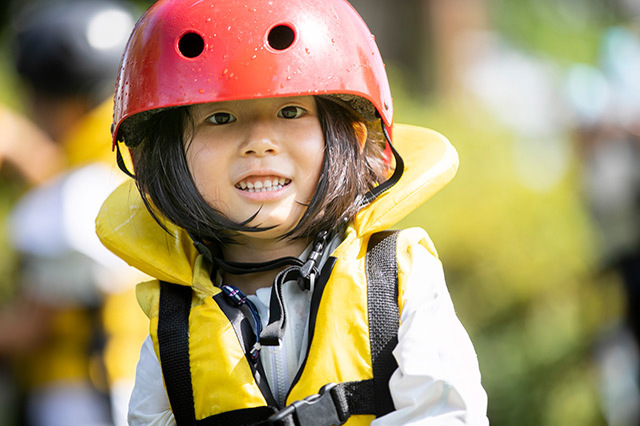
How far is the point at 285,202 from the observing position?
2.52 m

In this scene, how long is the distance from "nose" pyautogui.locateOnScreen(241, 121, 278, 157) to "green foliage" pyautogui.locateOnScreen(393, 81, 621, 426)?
3.34 m

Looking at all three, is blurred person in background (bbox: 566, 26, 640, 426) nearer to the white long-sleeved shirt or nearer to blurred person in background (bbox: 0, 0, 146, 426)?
blurred person in background (bbox: 0, 0, 146, 426)

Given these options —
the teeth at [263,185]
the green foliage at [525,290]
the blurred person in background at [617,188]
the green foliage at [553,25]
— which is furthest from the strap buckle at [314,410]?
the green foliage at [553,25]

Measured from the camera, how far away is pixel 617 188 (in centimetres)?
583

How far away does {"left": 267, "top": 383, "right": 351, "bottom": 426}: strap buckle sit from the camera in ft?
7.57

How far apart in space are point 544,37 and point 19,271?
9988mm

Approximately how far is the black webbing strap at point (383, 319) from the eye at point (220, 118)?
0.57 meters

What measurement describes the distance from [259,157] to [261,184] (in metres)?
0.08

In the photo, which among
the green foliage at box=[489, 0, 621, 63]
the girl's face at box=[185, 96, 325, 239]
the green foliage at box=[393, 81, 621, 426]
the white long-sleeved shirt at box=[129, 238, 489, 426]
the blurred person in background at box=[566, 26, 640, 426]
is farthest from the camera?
the green foliage at box=[489, 0, 621, 63]

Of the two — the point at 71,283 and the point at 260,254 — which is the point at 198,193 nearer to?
the point at 260,254

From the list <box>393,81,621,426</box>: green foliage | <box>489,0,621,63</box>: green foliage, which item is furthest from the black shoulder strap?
<box>489,0,621,63</box>: green foliage

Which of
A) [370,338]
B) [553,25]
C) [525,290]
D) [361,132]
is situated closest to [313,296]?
[370,338]

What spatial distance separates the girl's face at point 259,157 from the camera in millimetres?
2482

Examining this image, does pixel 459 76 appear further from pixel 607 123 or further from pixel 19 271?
pixel 19 271
